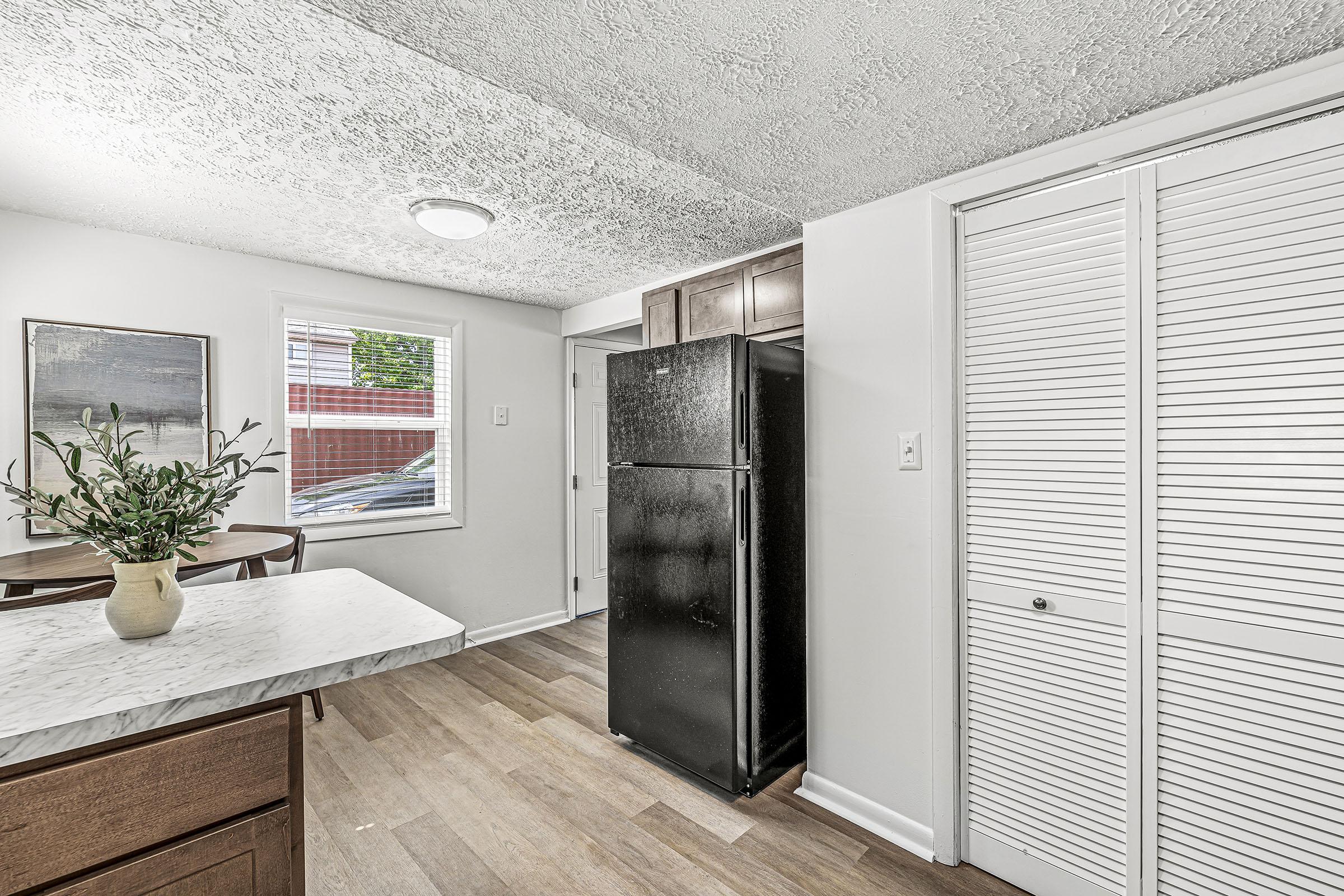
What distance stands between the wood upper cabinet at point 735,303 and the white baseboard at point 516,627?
213 cm

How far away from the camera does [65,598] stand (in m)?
1.39

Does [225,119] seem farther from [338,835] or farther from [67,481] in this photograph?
[338,835]

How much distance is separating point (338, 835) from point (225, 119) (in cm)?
223

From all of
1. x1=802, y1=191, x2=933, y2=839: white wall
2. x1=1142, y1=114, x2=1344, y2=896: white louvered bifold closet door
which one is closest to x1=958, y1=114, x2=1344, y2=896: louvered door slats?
x1=1142, y1=114, x2=1344, y2=896: white louvered bifold closet door

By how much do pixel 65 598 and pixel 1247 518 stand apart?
280 cm

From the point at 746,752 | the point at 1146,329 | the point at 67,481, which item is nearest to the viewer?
the point at 1146,329

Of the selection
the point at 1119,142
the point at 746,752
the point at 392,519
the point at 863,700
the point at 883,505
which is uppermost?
the point at 1119,142

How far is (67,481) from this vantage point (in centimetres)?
252

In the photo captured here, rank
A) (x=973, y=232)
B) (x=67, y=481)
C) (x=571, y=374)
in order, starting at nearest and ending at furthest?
(x=973, y=232) < (x=67, y=481) < (x=571, y=374)

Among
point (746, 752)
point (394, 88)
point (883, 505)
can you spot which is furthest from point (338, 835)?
point (394, 88)

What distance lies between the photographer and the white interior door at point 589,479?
4367 millimetres

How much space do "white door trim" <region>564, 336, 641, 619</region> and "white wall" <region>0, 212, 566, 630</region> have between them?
4 centimetres

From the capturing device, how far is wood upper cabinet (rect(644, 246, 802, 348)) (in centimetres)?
264

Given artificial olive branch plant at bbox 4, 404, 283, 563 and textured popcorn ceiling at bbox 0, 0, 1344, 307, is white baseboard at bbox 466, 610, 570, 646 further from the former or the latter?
artificial olive branch plant at bbox 4, 404, 283, 563
